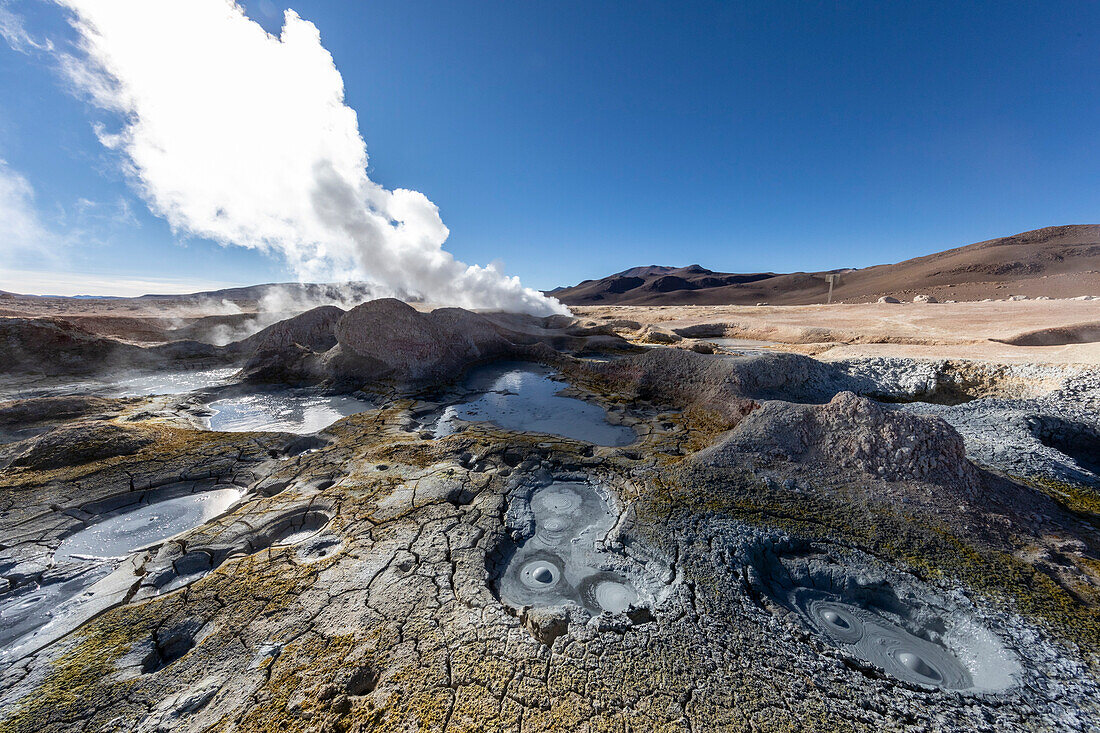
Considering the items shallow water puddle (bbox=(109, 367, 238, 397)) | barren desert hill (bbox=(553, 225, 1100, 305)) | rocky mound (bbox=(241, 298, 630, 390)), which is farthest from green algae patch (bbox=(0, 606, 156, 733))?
barren desert hill (bbox=(553, 225, 1100, 305))

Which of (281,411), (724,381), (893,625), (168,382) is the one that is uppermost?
(168,382)

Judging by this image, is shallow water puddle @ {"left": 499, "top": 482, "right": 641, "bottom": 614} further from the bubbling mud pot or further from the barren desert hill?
the barren desert hill

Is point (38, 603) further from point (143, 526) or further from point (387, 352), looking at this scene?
point (387, 352)

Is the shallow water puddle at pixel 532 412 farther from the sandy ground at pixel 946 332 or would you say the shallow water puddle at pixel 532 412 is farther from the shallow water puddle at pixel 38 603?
the sandy ground at pixel 946 332

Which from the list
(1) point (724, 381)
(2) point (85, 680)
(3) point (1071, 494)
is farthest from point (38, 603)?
(3) point (1071, 494)

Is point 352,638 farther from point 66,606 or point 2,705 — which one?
point 66,606

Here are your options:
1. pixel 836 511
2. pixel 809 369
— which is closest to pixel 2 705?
pixel 836 511

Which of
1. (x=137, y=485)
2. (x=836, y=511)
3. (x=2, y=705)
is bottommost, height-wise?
(x=836, y=511)
